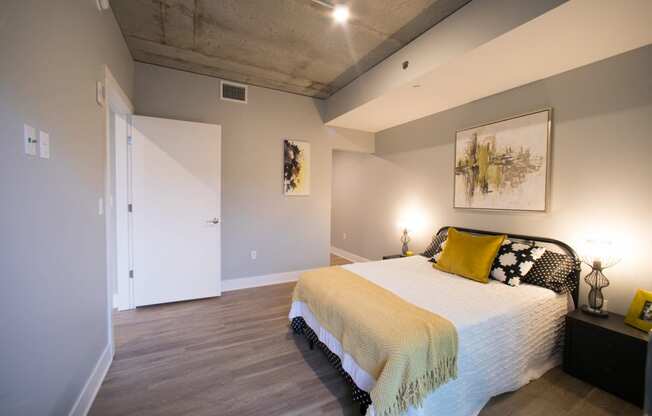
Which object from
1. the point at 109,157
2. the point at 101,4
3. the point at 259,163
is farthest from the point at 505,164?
the point at 109,157

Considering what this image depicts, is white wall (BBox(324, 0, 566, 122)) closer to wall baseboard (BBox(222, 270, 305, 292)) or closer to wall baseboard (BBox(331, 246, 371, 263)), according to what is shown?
wall baseboard (BBox(222, 270, 305, 292))

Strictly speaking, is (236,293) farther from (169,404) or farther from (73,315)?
(73,315)

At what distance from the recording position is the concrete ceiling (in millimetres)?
2145

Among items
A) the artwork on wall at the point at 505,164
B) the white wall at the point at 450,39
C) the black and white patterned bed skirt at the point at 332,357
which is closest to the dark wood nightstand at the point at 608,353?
the artwork on wall at the point at 505,164

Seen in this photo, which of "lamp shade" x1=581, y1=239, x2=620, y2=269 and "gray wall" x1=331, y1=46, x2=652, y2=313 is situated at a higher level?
"gray wall" x1=331, y1=46, x2=652, y2=313

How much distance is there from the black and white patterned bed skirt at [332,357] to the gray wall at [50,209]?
1472mm

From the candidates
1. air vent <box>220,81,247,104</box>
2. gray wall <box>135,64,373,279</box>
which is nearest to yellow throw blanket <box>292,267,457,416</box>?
gray wall <box>135,64,373,279</box>

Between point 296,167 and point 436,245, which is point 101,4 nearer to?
point 296,167

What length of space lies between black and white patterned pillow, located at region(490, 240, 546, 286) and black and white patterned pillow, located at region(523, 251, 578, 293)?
0.17 feet

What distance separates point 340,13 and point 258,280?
3353 mm

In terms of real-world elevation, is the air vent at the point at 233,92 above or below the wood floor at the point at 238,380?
above

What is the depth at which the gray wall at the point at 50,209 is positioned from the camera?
956 millimetres

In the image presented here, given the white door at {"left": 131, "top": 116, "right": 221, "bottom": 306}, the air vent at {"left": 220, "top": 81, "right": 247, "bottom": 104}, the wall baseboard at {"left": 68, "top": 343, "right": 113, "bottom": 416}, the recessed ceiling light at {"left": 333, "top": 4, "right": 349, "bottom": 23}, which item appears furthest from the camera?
the air vent at {"left": 220, "top": 81, "right": 247, "bottom": 104}

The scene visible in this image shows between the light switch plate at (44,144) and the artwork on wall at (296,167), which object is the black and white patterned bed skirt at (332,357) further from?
the artwork on wall at (296,167)
